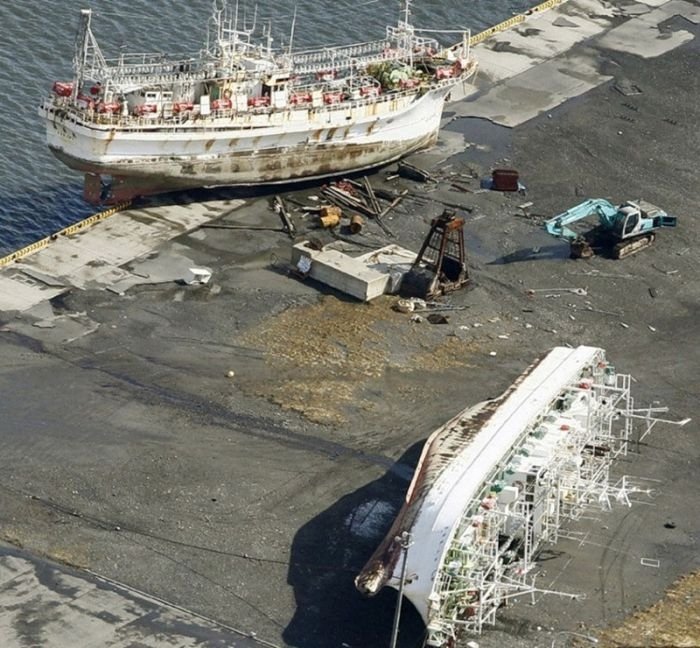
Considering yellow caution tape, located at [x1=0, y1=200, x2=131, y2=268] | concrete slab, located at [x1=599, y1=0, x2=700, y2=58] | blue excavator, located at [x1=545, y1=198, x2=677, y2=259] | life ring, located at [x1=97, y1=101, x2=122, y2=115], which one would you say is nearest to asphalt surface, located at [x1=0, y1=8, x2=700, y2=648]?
blue excavator, located at [x1=545, y1=198, x2=677, y2=259]

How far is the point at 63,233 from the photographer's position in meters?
70.9

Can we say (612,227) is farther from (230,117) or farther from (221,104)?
(221,104)

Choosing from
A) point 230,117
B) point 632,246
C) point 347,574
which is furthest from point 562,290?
point 347,574

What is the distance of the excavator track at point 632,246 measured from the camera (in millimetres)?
72250

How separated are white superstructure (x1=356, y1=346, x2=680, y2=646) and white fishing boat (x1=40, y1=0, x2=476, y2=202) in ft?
68.4

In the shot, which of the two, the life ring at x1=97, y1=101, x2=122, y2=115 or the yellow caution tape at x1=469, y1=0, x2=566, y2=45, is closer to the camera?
the life ring at x1=97, y1=101, x2=122, y2=115

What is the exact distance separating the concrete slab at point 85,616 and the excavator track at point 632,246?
29.3 meters

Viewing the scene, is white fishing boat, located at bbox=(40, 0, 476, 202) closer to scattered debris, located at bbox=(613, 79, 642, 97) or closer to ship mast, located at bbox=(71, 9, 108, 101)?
ship mast, located at bbox=(71, 9, 108, 101)

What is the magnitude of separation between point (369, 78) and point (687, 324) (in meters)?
19.8

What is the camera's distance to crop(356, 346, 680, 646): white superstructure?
48000mm

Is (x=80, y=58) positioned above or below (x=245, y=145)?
above

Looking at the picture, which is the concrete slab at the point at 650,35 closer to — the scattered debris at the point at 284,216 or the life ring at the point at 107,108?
the scattered debris at the point at 284,216

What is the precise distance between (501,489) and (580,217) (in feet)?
76.0

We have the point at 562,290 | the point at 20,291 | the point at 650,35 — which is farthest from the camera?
the point at 650,35
